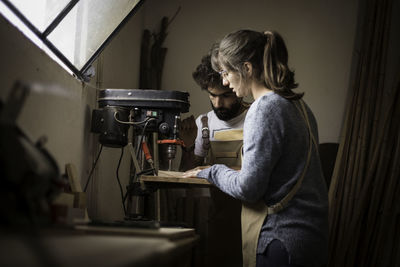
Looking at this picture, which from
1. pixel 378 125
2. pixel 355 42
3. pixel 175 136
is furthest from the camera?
pixel 355 42

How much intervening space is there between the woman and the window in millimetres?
971

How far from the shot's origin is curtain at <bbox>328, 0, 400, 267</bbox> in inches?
148

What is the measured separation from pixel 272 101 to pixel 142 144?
1.02 metres

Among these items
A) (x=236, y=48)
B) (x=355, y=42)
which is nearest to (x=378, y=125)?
(x=355, y=42)

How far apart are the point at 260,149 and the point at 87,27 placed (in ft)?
4.55

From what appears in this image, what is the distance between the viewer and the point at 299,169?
175 centimetres

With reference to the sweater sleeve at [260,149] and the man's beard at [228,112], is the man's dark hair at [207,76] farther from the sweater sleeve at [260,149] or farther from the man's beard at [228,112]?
the sweater sleeve at [260,149]

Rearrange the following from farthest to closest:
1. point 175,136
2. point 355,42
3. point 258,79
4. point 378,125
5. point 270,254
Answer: point 355,42, point 378,125, point 175,136, point 258,79, point 270,254

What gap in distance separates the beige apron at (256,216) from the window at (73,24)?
3.62 ft

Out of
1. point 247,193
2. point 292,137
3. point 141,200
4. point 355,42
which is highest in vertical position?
point 355,42

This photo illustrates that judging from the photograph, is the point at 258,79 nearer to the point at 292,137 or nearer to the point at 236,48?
the point at 236,48

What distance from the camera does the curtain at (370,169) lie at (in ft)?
12.3

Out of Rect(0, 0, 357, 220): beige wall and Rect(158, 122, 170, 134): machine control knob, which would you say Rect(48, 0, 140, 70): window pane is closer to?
Rect(158, 122, 170, 134): machine control knob

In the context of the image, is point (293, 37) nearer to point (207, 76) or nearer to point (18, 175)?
point (207, 76)
